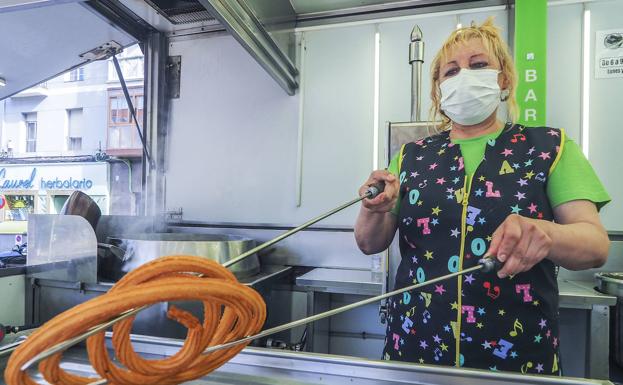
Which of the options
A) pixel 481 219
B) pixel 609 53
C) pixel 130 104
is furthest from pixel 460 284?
pixel 130 104

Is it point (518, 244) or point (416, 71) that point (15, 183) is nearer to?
point (416, 71)

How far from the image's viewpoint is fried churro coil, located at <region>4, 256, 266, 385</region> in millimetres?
370

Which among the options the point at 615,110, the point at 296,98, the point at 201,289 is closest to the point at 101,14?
the point at 296,98

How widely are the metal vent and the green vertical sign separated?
70.9 inches

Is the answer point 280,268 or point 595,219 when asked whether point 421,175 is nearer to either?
point 595,219

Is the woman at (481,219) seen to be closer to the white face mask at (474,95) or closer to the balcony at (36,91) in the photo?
the white face mask at (474,95)

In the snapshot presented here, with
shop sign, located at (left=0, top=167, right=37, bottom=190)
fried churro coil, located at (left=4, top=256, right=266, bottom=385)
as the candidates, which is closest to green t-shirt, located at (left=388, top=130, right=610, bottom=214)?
fried churro coil, located at (left=4, top=256, right=266, bottom=385)

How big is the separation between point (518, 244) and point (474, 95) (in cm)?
50

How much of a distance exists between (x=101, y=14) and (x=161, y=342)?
215cm

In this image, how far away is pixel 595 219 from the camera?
775mm

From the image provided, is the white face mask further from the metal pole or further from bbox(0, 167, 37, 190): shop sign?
bbox(0, 167, 37, 190): shop sign

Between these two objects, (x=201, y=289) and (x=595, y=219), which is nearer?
(x=201, y=289)

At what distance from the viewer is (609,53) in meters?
2.05

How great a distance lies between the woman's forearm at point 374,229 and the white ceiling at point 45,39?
5.88 ft
